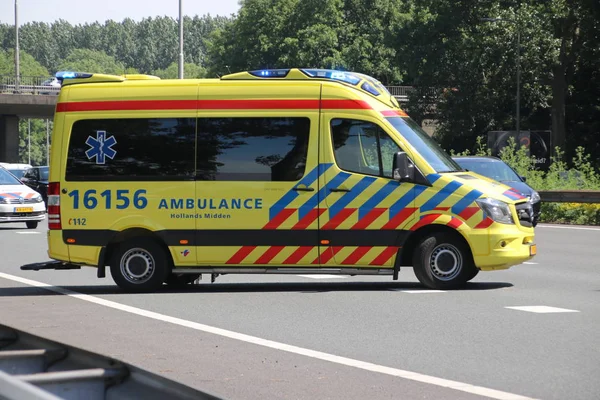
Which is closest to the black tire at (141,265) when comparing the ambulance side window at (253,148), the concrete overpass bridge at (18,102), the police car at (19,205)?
the ambulance side window at (253,148)

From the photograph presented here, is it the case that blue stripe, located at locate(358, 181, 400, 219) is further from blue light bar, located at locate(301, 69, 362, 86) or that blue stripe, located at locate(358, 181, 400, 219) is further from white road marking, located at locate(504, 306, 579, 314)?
white road marking, located at locate(504, 306, 579, 314)

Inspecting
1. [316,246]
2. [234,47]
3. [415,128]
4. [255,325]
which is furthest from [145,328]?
[234,47]

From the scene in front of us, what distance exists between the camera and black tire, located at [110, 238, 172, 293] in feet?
44.8

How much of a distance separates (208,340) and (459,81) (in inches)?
2496

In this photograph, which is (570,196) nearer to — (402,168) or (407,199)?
(407,199)

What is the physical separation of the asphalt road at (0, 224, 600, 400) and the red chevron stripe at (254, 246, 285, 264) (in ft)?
1.23

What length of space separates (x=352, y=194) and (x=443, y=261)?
4.12ft

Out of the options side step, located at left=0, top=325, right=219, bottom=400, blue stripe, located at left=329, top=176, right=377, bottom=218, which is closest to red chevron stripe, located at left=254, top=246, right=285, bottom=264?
blue stripe, located at left=329, top=176, right=377, bottom=218

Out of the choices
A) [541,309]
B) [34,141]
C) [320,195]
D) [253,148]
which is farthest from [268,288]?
[34,141]

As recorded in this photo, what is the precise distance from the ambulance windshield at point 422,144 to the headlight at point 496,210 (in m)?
0.65

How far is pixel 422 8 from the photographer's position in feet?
241

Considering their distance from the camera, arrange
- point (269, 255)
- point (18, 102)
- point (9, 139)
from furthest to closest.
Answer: point (9, 139), point (18, 102), point (269, 255)

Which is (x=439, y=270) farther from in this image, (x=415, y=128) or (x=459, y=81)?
(x=459, y=81)

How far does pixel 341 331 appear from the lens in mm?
10070
